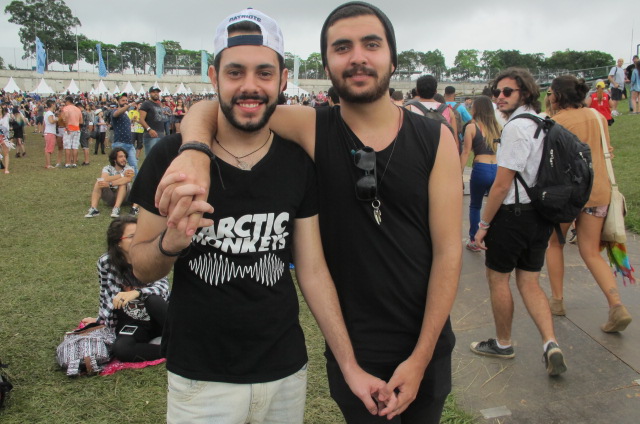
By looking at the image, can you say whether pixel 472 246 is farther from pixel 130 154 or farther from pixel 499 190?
pixel 130 154

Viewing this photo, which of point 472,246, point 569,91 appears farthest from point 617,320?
point 472,246

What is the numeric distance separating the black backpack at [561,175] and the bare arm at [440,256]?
1.73m

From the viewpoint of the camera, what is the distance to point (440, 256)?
6.06 ft

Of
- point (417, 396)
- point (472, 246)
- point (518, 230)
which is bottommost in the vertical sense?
point (472, 246)

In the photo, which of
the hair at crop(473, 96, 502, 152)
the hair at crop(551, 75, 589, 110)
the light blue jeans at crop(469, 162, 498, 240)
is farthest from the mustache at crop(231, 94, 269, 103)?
the hair at crop(473, 96, 502, 152)

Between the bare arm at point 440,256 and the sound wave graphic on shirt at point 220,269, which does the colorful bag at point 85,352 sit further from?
the bare arm at point 440,256

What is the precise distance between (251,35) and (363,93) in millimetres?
462

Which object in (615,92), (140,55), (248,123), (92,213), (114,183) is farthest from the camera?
(140,55)

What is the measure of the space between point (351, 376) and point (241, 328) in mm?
455

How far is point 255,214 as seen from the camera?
175 centimetres

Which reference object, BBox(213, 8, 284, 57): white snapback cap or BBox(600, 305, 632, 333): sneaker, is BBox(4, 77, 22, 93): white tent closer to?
BBox(213, 8, 284, 57): white snapback cap

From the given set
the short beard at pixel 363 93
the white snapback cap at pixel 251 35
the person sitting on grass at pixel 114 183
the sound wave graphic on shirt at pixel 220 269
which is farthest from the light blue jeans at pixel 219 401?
the person sitting on grass at pixel 114 183

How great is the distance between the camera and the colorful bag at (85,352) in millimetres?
3654

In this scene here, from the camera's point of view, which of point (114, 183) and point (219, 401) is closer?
point (219, 401)
